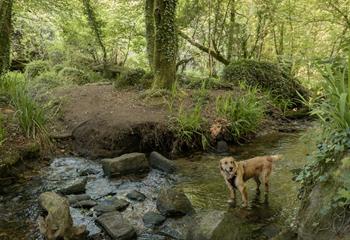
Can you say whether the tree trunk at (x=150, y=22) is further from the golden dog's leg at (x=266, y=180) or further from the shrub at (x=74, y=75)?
the golden dog's leg at (x=266, y=180)

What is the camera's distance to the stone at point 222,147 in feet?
26.2

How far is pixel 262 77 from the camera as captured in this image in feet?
39.9

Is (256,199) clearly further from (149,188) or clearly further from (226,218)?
(149,188)

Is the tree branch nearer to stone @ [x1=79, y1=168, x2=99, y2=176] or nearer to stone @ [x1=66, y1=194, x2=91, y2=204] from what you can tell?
stone @ [x1=79, y1=168, x2=99, y2=176]

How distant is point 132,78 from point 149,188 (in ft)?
18.3

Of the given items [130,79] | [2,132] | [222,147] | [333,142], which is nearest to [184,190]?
[222,147]

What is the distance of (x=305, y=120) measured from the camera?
10961 mm

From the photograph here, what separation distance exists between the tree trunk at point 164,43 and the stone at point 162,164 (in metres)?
3.28

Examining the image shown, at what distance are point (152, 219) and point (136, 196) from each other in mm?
841

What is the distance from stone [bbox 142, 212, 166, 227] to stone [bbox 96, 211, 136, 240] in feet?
1.12

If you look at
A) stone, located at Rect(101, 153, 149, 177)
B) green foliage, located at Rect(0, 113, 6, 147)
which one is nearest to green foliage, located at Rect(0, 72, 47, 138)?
green foliage, located at Rect(0, 113, 6, 147)

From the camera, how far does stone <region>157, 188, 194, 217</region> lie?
16.5 ft

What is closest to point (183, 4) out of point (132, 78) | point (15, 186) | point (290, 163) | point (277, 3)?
point (277, 3)

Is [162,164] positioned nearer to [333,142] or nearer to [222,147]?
[222,147]
